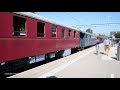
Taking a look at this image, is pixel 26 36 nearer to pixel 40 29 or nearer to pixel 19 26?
pixel 19 26

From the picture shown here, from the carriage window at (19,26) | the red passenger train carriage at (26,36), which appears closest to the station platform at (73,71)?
the red passenger train carriage at (26,36)

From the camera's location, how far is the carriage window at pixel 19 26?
397 inches

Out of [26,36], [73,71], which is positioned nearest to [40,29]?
[26,36]

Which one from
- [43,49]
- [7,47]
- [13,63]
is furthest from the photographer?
[43,49]

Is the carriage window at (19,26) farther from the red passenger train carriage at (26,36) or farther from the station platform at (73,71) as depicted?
the station platform at (73,71)

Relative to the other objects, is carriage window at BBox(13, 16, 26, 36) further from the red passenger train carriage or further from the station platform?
the station platform

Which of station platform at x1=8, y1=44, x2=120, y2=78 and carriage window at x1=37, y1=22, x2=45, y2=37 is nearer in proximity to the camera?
station platform at x1=8, y1=44, x2=120, y2=78

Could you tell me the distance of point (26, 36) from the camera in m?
11.0

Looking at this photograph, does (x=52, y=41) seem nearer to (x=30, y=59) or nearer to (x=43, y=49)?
(x=43, y=49)

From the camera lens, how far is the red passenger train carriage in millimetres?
9031

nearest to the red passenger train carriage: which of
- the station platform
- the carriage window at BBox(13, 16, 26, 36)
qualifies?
the carriage window at BBox(13, 16, 26, 36)
